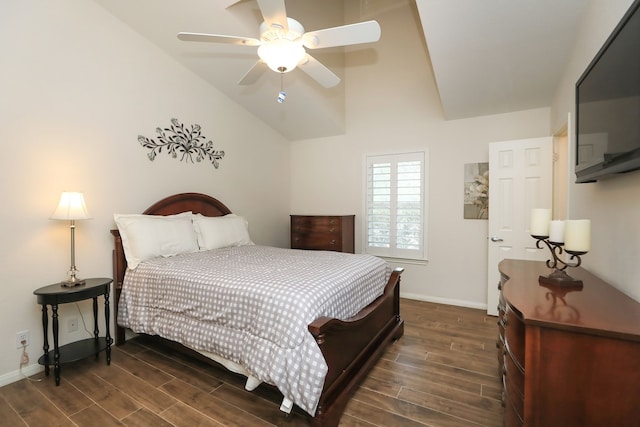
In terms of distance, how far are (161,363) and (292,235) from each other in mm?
2507

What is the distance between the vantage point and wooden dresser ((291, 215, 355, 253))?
14.0 ft

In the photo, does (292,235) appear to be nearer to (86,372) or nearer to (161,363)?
(161,363)

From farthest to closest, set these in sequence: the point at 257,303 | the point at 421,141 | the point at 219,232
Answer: the point at 421,141, the point at 219,232, the point at 257,303

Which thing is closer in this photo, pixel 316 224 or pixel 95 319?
pixel 95 319

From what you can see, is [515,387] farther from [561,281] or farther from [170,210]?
[170,210]

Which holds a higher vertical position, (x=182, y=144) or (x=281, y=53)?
(x=281, y=53)

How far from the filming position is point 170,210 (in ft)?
10.8

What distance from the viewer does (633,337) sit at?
39.6 inches

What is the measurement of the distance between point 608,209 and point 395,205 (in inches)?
105

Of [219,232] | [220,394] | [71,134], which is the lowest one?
[220,394]

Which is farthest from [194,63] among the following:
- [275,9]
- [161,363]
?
[161,363]

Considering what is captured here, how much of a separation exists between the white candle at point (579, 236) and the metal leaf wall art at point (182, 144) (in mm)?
3567

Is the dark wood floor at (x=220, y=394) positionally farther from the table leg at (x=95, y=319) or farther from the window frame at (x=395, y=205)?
the window frame at (x=395, y=205)

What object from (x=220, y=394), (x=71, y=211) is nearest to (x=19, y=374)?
(x=71, y=211)
